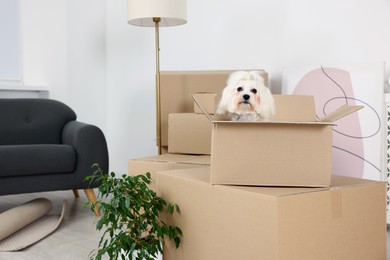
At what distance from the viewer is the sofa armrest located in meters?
2.82

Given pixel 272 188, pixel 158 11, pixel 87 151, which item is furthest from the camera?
pixel 158 11

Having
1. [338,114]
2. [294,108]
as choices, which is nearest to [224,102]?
[338,114]

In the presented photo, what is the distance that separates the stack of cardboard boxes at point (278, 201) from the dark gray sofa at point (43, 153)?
1254 mm

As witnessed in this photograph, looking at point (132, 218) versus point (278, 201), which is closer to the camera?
Result: point (278, 201)

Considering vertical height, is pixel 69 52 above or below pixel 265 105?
above

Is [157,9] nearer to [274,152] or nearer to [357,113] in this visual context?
[357,113]

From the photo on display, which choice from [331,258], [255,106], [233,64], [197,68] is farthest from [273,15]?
[331,258]

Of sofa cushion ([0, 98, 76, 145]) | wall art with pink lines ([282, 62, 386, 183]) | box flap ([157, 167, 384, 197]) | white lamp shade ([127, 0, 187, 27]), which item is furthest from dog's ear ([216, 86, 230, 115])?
sofa cushion ([0, 98, 76, 145])

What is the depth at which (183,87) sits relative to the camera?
9.33 ft

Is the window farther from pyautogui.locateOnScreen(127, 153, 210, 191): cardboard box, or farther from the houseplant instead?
the houseplant

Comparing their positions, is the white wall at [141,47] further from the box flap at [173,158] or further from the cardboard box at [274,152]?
the cardboard box at [274,152]

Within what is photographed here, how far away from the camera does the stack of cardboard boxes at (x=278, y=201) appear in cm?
142

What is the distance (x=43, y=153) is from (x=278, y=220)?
1709mm

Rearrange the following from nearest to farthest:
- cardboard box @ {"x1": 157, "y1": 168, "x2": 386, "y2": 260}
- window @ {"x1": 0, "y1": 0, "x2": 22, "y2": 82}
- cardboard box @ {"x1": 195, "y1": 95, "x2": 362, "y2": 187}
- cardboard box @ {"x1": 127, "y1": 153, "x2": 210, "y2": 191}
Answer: cardboard box @ {"x1": 157, "y1": 168, "x2": 386, "y2": 260} → cardboard box @ {"x1": 195, "y1": 95, "x2": 362, "y2": 187} → cardboard box @ {"x1": 127, "y1": 153, "x2": 210, "y2": 191} → window @ {"x1": 0, "y1": 0, "x2": 22, "y2": 82}
